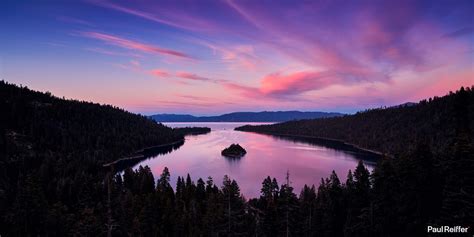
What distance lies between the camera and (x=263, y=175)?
162 meters

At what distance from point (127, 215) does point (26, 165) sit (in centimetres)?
12297

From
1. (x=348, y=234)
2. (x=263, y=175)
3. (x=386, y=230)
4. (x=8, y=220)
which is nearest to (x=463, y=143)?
(x=386, y=230)

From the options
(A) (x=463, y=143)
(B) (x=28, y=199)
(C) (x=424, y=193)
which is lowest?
(B) (x=28, y=199)

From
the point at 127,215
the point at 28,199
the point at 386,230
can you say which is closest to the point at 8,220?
the point at 28,199

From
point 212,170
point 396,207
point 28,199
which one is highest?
point 396,207

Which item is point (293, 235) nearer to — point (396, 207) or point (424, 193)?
point (396, 207)

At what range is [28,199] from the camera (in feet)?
200

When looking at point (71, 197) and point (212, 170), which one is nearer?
point (71, 197)

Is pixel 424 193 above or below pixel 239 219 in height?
above

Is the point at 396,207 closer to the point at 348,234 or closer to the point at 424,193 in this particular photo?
the point at 424,193

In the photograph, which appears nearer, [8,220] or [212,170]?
[8,220]

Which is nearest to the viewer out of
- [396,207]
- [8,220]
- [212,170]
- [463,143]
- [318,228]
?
[463,143]

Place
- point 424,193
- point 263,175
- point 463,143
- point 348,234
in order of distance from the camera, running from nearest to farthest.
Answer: point 463,143
point 424,193
point 348,234
point 263,175

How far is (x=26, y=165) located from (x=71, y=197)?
8004 cm
